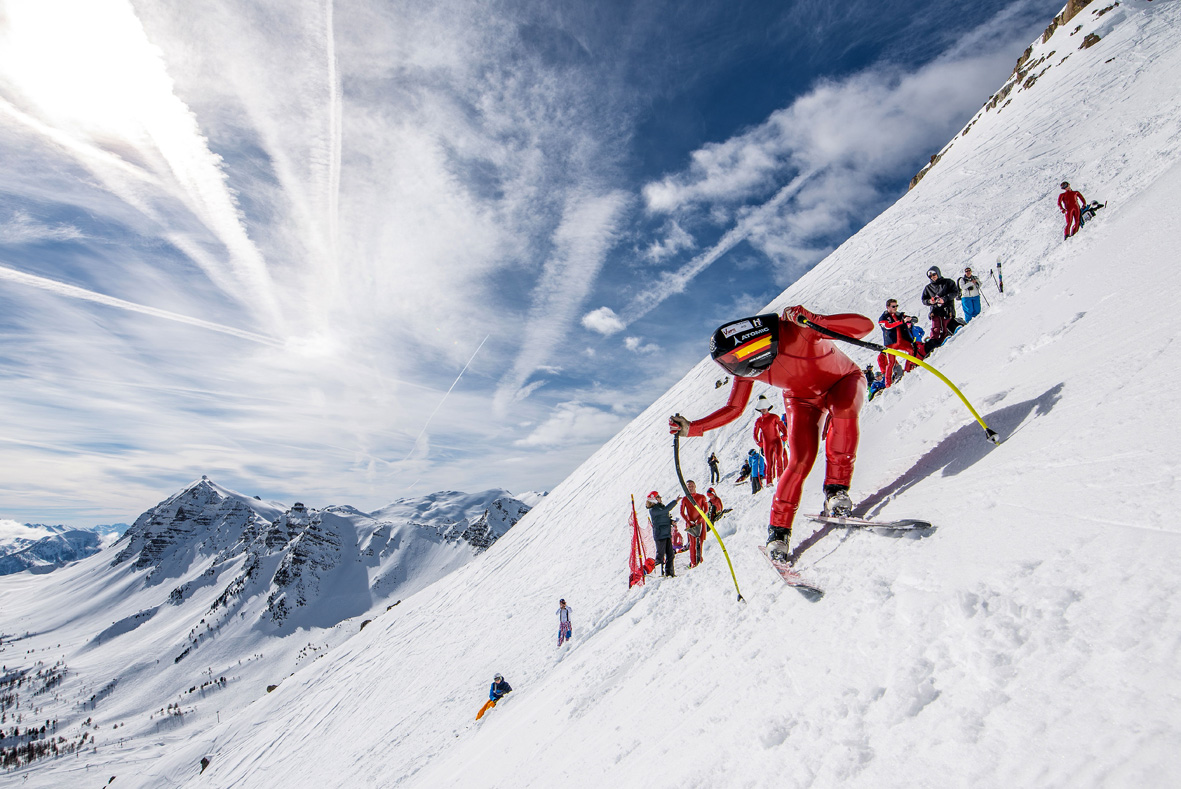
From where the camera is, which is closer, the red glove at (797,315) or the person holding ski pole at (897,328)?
the red glove at (797,315)

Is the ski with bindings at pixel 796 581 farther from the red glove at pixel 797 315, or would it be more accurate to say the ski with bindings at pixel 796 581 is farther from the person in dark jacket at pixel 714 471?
the person in dark jacket at pixel 714 471

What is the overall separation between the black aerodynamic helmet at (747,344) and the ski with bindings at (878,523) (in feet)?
3.86

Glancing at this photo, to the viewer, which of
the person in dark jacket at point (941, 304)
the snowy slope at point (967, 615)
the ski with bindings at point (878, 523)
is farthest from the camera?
the person in dark jacket at point (941, 304)

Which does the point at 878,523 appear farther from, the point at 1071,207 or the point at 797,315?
the point at 1071,207

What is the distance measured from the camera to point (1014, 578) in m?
1.93

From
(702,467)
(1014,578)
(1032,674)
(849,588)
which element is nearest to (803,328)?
(849,588)

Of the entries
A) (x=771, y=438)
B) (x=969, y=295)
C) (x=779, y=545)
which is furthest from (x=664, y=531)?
(x=969, y=295)

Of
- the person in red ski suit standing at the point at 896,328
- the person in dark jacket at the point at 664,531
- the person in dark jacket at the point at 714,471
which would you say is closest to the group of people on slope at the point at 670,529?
the person in dark jacket at the point at 664,531

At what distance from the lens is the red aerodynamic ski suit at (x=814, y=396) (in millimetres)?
3719

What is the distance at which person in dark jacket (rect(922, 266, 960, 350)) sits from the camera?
30.9 feet

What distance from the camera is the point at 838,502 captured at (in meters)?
3.59

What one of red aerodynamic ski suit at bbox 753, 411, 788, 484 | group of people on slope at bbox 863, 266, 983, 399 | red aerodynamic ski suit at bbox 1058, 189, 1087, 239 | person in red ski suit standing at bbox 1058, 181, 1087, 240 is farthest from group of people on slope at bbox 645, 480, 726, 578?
red aerodynamic ski suit at bbox 1058, 189, 1087, 239

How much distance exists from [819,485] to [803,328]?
7.86ft

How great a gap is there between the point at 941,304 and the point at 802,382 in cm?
782
